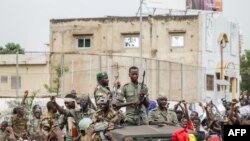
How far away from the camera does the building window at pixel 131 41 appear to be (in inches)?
1966

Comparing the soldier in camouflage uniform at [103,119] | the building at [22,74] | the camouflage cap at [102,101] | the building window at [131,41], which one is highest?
the building window at [131,41]

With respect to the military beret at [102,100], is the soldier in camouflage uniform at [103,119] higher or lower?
lower

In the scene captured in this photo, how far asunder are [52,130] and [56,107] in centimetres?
118

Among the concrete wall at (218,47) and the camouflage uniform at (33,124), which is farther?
the concrete wall at (218,47)

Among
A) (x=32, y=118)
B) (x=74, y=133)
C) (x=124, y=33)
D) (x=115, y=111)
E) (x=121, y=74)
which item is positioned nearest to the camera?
(x=115, y=111)

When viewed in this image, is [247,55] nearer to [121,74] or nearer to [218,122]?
[121,74]

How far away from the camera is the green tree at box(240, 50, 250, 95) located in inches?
2904

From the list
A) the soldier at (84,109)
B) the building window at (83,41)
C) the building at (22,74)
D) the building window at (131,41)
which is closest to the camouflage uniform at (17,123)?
the soldier at (84,109)

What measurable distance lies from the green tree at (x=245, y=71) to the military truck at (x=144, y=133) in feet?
206

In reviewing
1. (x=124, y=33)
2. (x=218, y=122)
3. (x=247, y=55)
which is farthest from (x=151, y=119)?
(x=247, y=55)

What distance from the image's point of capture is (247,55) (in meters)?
74.9

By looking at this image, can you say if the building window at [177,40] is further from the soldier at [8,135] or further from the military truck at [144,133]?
the military truck at [144,133]

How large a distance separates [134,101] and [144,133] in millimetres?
1046

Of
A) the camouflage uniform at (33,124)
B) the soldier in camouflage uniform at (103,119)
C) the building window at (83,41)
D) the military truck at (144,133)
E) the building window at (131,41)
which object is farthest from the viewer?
the building window at (83,41)
